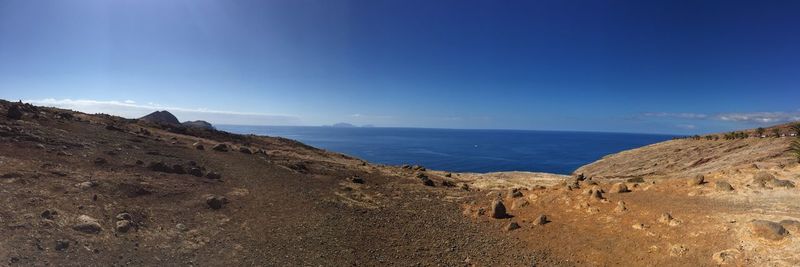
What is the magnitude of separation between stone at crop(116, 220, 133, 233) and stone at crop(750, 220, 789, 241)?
757 inches

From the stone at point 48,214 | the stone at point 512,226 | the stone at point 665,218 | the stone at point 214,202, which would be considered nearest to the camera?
the stone at point 48,214

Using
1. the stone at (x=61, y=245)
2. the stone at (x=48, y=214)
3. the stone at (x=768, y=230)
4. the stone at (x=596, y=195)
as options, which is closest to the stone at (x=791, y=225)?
the stone at (x=768, y=230)

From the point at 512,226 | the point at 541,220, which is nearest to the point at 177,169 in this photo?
the point at 512,226

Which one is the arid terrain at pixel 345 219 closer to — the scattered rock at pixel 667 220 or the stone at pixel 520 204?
the scattered rock at pixel 667 220

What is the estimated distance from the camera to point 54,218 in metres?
11.8

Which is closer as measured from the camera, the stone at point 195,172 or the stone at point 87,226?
the stone at point 87,226

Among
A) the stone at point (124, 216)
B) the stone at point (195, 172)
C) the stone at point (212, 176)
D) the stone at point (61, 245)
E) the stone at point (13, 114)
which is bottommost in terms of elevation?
the stone at point (61, 245)

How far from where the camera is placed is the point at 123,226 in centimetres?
1221

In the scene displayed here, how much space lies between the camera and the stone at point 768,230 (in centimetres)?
1055

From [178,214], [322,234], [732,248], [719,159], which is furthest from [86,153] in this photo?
[719,159]

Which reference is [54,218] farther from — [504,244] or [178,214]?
[504,244]

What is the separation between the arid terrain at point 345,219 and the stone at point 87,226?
1.5 inches

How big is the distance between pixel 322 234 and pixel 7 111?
93.4 feet

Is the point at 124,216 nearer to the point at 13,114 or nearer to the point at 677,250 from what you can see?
the point at 677,250
